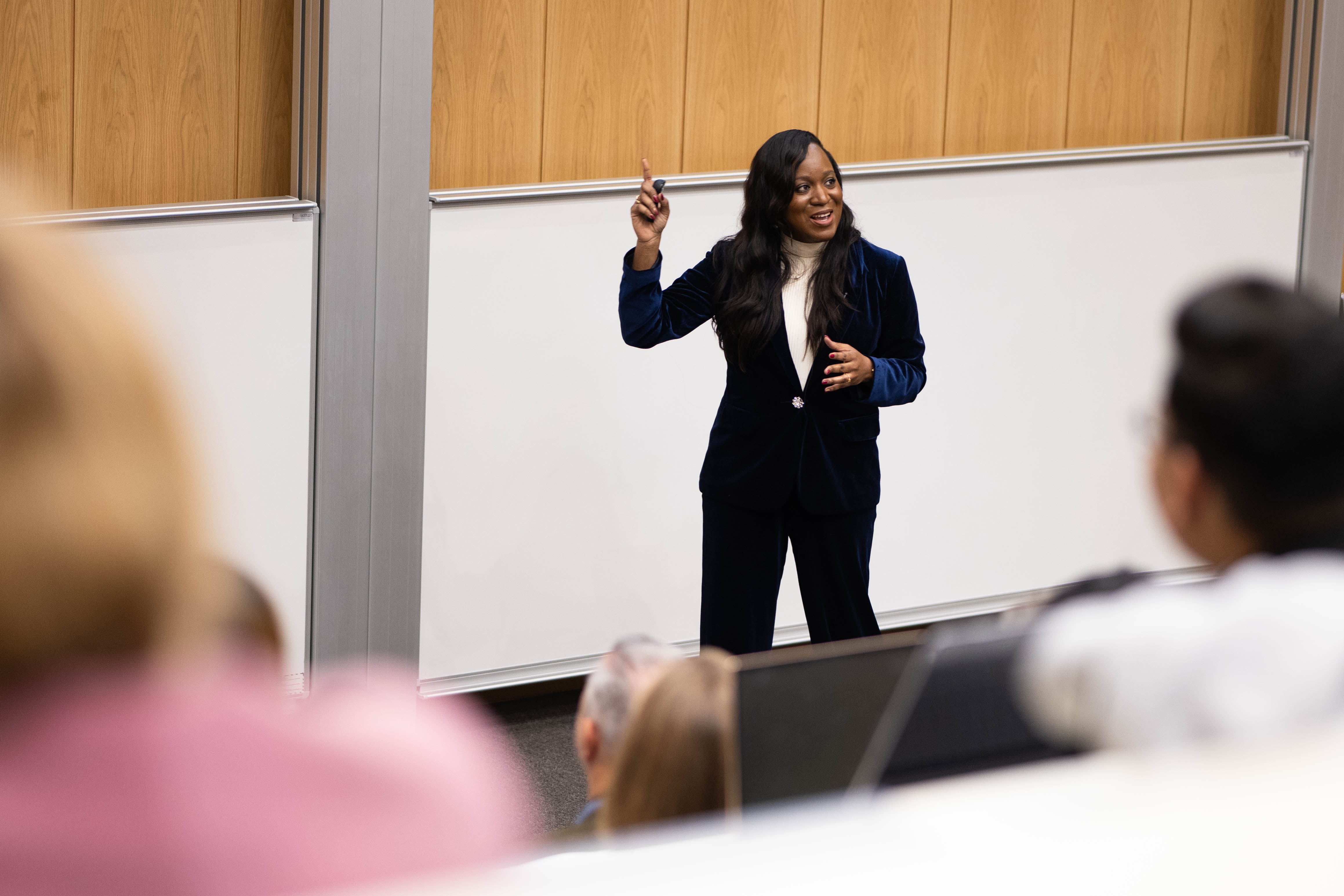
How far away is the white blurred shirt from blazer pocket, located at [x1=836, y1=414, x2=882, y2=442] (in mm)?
2752

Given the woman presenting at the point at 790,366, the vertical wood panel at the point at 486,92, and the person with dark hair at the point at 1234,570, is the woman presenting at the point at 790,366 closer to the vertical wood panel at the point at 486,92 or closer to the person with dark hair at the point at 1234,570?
the vertical wood panel at the point at 486,92

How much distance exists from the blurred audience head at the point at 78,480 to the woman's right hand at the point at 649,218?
2865mm

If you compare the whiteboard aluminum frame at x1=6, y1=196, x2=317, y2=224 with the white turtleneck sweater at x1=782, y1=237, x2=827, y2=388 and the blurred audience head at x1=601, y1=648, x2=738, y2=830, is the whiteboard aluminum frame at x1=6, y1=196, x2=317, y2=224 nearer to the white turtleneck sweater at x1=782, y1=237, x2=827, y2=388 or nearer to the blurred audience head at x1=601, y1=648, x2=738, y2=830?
the white turtleneck sweater at x1=782, y1=237, x2=827, y2=388

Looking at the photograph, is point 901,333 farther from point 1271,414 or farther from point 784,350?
point 1271,414

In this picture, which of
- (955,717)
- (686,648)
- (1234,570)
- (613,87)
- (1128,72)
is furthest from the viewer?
(1128,72)

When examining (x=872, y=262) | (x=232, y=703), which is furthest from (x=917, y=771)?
(x=872, y=262)

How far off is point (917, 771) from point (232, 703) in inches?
12.4

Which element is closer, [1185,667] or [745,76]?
[1185,667]

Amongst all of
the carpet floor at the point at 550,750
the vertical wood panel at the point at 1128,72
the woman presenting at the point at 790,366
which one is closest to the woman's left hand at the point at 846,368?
the woman presenting at the point at 790,366

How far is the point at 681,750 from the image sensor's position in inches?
30.2

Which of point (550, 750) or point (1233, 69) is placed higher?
point (1233, 69)

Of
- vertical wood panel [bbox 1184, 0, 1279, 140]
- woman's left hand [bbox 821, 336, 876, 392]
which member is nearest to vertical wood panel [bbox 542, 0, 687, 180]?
woman's left hand [bbox 821, 336, 876, 392]

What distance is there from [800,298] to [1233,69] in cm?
254

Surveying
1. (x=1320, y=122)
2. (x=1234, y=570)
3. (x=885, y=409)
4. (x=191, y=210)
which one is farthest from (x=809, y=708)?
(x=1320, y=122)
